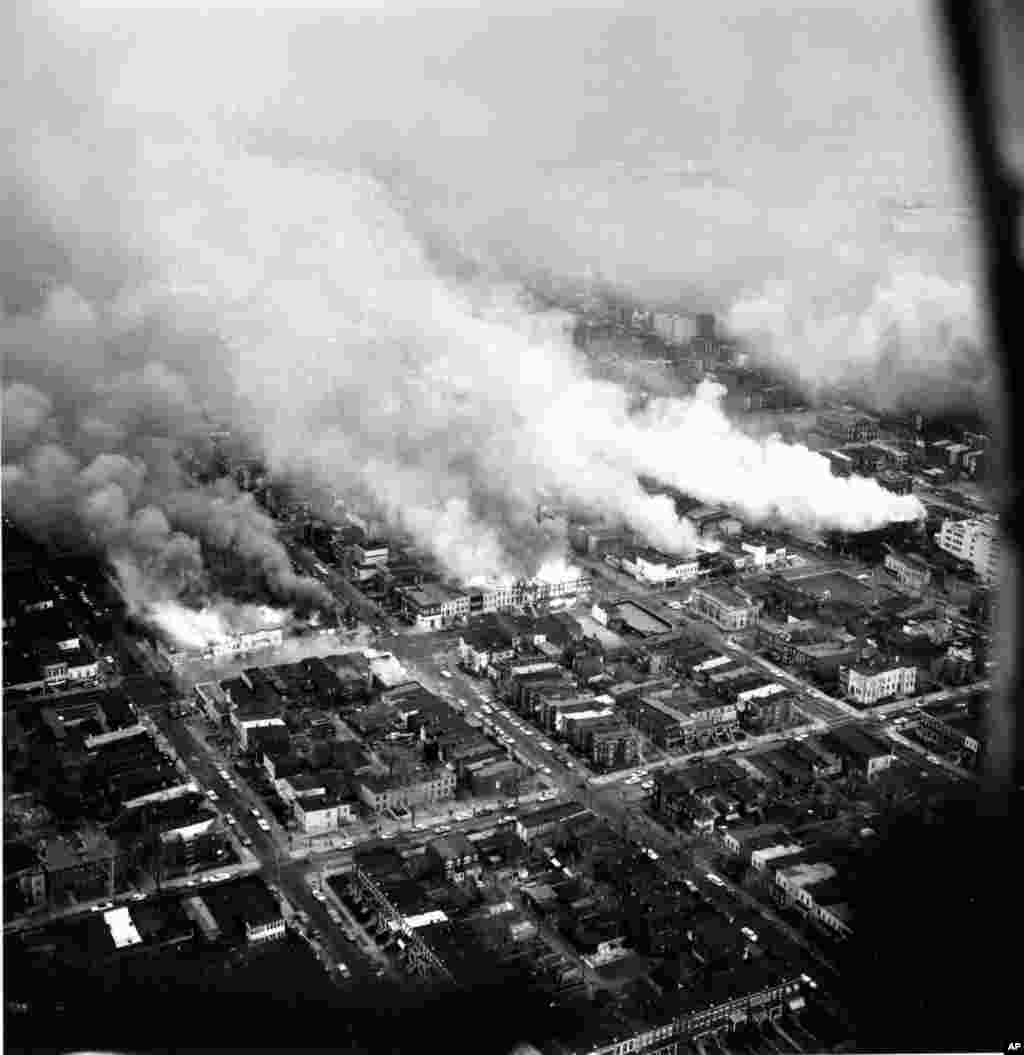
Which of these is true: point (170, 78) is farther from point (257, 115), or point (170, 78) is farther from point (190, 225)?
point (190, 225)

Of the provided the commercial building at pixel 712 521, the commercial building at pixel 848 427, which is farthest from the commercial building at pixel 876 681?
the commercial building at pixel 848 427

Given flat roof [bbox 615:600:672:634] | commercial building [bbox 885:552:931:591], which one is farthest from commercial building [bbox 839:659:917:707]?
flat roof [bbox 615:600:672:634]

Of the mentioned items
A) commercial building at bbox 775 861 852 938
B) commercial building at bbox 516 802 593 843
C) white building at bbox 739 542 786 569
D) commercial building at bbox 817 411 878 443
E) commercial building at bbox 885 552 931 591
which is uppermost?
commercial building at bbox 817 411 878 443

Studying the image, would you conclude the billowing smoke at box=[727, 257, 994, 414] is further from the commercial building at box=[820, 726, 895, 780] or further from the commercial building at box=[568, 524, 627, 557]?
the commercial building at box=[820, 726, 895, 780]

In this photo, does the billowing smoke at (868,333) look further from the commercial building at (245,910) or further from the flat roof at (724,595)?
the commercial building at (245,910)

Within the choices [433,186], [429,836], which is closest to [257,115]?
[433,186]

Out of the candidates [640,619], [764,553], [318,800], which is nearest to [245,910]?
[318,800]

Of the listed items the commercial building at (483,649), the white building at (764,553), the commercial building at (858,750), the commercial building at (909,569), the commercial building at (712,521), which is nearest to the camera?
the commercial building at (858,750)
